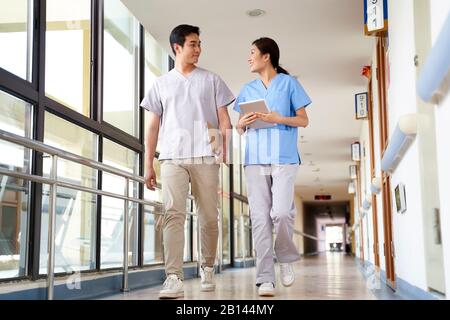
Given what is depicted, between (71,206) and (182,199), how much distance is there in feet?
3.08

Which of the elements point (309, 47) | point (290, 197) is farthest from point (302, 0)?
point (290, 197)

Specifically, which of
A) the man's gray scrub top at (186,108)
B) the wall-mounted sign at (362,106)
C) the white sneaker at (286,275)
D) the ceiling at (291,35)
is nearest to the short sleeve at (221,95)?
the man's gray scrub top at (186,108)

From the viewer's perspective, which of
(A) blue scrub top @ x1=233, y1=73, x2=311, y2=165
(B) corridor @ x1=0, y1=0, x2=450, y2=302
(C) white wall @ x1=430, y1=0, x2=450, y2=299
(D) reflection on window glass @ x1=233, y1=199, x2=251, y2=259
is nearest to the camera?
(C) white wall @ x1=430, y1=0, x2=450, y2=299

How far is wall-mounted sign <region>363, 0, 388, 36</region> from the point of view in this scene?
3654 mm

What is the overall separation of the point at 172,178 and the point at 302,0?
2.41 m

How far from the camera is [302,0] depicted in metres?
4.39

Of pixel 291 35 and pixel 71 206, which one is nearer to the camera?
pixel 71 206

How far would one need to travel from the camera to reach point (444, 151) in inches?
76.2

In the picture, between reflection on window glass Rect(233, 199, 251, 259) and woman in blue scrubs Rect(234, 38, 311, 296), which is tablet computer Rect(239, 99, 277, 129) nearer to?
woman in blue scrubs Rect(234, 38, 311, 296)

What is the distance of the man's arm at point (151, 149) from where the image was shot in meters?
2.69

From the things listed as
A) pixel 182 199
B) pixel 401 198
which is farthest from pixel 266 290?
pixel 401 198

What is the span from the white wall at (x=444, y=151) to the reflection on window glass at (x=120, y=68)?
9.01 ft

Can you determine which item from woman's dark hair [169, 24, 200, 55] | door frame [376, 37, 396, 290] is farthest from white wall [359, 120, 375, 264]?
woman's dark hair [169, 24, 200, 55]

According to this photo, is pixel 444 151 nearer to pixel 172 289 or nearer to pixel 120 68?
pixel 172 289
